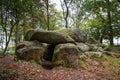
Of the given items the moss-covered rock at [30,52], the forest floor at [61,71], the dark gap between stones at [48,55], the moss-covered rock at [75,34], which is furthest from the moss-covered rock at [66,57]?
the moss-covered rock at [75,34]

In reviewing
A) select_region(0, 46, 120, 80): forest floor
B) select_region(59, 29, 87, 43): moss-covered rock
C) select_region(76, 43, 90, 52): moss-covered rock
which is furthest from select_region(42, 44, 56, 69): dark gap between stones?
select_region(76, 43, 90, 52): moss-covered rock

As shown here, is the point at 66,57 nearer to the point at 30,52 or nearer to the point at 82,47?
the point at 30,52

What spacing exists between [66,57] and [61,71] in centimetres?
136

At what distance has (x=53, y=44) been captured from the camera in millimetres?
14039

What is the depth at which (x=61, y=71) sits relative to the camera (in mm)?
10797

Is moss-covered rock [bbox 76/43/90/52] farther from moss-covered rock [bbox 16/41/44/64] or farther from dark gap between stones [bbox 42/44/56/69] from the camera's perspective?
moss-covered rock [bbox 16/41/44/64]

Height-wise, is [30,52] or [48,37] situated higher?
[48,37]

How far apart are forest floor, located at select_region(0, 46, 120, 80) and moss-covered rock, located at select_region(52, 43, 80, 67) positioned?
0.49 m

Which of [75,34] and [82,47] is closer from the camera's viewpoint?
[82,47]

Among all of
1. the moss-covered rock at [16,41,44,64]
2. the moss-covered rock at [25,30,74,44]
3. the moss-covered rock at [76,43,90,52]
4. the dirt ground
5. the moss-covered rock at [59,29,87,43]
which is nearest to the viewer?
the dirt ground

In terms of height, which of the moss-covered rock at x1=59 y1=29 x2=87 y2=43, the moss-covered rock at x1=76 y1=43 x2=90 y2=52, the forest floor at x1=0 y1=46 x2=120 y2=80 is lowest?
the forest floor at x1=0 y1=46 x2=120 y2=80

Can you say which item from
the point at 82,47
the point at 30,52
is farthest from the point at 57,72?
Result: the point at 82,47

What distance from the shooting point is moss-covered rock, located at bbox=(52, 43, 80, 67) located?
11797 mm

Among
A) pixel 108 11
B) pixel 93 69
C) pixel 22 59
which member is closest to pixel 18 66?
pixel 22 59
